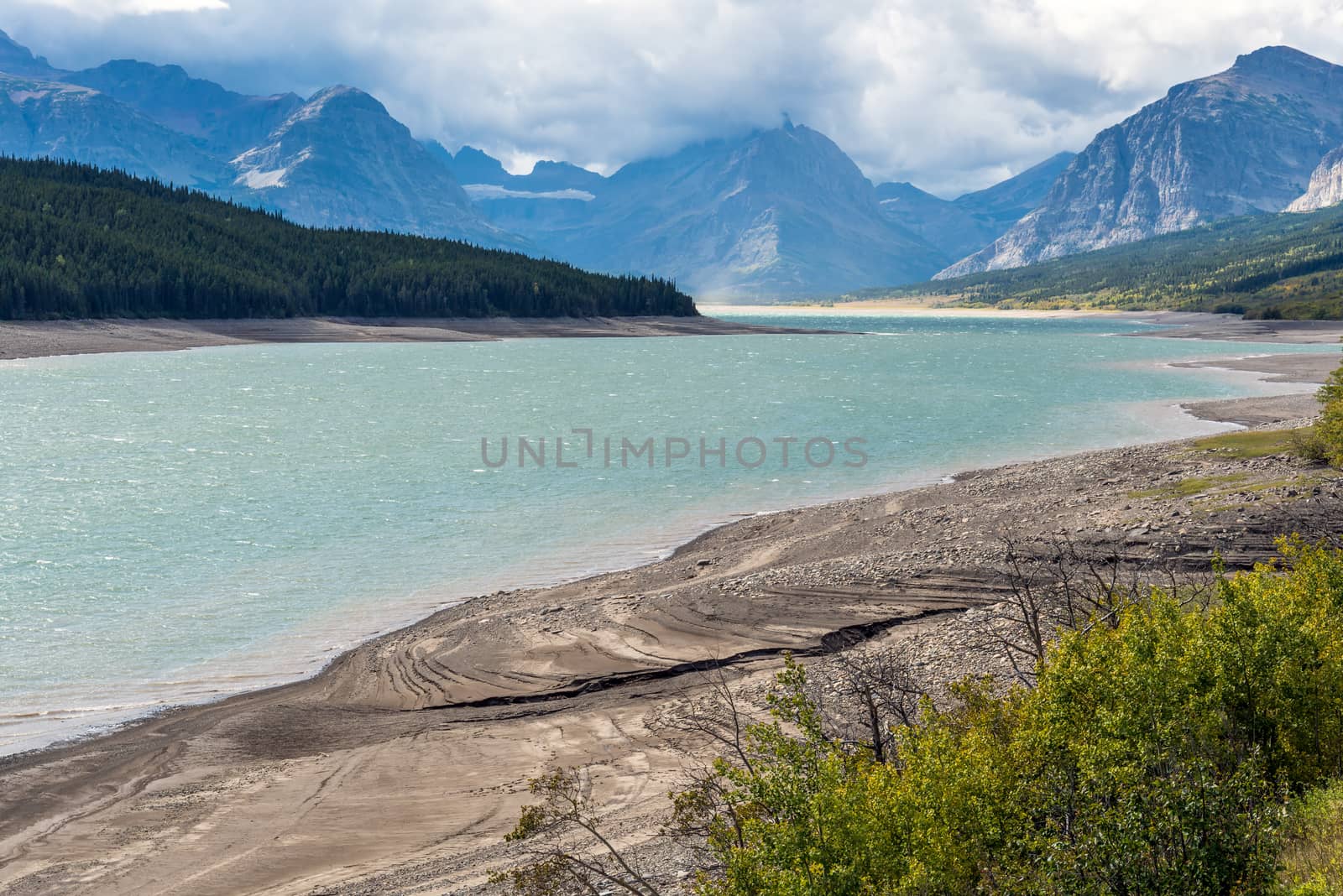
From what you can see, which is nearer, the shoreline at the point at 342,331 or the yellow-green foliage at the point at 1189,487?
the yellow-green foliage at the point at 1189,487

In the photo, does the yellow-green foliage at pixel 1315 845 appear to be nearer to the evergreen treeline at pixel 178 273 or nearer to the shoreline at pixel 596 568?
the shoreline at pixel 596 568

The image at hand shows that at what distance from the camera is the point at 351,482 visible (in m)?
44.9

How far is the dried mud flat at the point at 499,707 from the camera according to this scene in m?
14.0

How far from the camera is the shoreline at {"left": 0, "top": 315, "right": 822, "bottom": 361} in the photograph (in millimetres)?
124375

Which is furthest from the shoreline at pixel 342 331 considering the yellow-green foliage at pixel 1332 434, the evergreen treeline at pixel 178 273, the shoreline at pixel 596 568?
the yellow-green foliage at pixel 1332 434

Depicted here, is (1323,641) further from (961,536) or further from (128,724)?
(128,724)

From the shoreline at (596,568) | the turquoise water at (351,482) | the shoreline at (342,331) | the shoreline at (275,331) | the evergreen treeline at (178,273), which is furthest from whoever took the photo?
the evergreen treeline at (178,273)

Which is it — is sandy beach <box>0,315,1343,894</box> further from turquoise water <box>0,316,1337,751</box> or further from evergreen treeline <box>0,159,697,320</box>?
evergreen treeline <box>0,159,697,320</box>

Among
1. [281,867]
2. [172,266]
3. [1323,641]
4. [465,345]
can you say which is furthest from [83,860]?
[172,266]

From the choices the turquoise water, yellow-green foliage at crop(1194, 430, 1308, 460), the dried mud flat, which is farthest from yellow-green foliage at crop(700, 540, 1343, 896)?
yellow-green foliage at crop(1194, 430, 1308, 460)

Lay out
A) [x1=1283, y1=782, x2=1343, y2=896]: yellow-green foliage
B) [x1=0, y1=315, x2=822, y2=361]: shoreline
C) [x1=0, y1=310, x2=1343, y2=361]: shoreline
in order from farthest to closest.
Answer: [x1=0, y1=310, x2=1343, y2=361]: shoreline, [x1=0, y1=315, x2=822, y2=361]: shoreline, [x1=1283, y1=782, x2=1343, y2=896]: yellow-green foliage

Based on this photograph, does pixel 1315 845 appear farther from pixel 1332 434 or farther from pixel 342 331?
pixel 342 331

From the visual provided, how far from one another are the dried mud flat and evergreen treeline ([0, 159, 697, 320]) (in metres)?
135

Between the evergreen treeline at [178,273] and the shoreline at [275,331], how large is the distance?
158 inches
